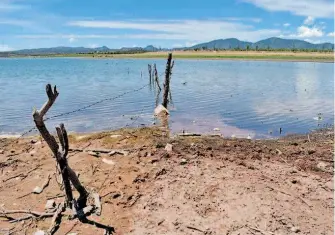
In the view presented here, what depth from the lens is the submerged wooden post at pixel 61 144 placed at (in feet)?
30.6

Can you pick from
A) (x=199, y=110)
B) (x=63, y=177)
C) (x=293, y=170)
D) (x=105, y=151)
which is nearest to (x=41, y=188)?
(x=63, y=177)

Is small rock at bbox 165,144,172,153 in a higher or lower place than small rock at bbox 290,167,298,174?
higher

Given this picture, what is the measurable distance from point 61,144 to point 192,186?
391cm

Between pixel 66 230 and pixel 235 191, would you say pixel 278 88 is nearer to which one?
pixel 235 191

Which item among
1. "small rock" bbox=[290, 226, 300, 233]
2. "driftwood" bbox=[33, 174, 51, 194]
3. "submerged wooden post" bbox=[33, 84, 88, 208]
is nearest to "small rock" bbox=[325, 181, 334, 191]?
"small rock" bbox=[290, 226, 300, 233]

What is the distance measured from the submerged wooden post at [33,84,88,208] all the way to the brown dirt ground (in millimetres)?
696

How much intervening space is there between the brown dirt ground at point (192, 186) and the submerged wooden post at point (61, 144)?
70cm

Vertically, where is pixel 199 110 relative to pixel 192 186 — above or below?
below

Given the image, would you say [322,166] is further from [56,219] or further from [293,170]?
[56,219]

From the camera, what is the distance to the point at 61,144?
9906 mm

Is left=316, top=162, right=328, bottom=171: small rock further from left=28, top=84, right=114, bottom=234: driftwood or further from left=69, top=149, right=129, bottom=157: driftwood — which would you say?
left=28, top=84, right=114, bottom=234: driftwood

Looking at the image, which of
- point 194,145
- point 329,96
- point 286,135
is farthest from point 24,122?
point 329,96

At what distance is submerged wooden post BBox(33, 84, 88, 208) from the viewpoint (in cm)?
931

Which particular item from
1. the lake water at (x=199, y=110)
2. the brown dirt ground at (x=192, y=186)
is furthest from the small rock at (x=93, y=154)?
the lake water at (x=199, y=110)
